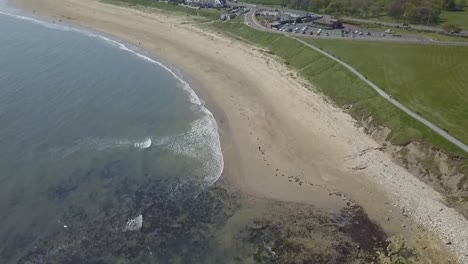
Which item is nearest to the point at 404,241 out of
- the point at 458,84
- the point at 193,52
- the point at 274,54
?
the point at 458,84

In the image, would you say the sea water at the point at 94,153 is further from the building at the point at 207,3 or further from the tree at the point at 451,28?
the tree at the point at 451,28

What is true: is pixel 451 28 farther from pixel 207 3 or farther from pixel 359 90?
pixel 207 3

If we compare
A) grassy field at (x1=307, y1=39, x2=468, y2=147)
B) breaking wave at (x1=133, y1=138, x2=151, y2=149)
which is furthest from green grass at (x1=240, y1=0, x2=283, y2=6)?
breaking wave at (x1=133, y1=138, x2=151, y2=149)

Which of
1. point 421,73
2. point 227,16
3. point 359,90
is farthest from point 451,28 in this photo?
point 227,16

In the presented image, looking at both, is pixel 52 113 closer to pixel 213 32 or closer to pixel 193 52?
pixel 193 52

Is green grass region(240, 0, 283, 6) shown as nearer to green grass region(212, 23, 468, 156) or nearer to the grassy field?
green grass region(212, 23, 468, 156)

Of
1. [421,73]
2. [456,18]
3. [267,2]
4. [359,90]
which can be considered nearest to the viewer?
[359,90]

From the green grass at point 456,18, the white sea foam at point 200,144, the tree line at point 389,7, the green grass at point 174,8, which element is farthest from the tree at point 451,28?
the white sea foam at point 200,144
